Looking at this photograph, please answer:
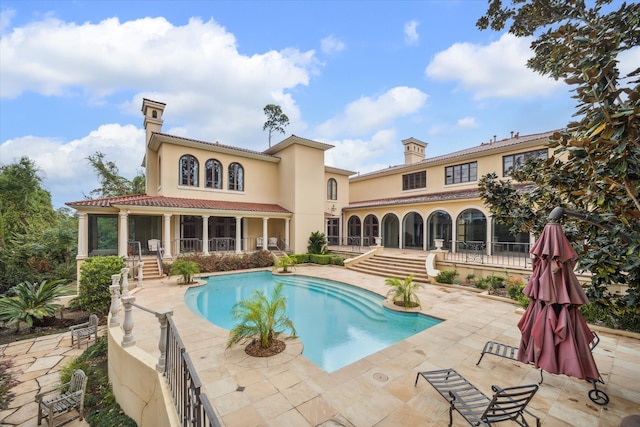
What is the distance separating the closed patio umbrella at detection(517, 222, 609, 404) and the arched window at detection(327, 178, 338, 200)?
21.9m

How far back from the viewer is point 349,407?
3.90 meters

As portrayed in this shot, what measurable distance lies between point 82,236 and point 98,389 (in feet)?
34.6

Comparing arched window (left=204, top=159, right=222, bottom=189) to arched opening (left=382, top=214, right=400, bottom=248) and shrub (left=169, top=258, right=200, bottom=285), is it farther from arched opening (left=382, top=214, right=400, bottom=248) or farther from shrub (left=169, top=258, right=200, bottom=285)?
arched opening (left=382, top=214, right=400, bottom=248)

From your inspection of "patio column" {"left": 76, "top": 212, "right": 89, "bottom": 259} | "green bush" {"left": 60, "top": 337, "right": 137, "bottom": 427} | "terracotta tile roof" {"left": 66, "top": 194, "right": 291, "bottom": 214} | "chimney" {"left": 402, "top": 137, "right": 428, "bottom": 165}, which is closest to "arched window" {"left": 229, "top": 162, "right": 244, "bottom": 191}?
"terracotta tile roof" {"left": 66, "top": 194, "right": 291, "bottom": 214}

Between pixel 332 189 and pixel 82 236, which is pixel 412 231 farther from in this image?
pixel 82 236

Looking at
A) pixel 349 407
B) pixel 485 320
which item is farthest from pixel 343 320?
pixel 349 407

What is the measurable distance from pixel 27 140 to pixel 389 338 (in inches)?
1447

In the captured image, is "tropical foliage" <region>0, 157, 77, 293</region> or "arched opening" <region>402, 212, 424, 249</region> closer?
"tropical foliage" <region>0, 157, 77, 293</region>

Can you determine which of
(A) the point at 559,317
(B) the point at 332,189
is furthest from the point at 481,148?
(A) the point at 559,317

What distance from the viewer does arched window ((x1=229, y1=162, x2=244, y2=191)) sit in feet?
65.8

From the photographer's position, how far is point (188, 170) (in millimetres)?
18188

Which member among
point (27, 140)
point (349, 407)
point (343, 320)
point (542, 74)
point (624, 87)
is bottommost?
point (343, 320)

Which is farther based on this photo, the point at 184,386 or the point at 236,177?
the point at 236,177

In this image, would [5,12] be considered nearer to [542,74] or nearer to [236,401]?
[236,401]
